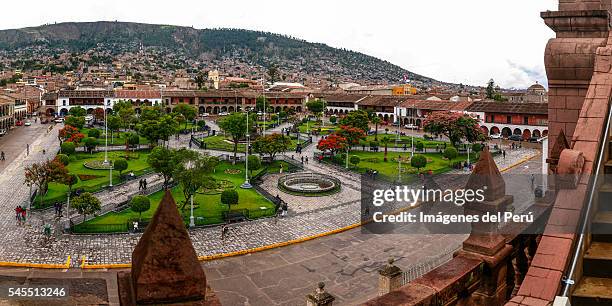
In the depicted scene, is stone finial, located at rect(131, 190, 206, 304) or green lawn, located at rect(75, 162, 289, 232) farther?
green lawn, located at rect(75, 162, 289, 232)

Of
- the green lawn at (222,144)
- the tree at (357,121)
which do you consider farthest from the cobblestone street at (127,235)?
the tree at (357,121)

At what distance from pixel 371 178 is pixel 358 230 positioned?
445 inches

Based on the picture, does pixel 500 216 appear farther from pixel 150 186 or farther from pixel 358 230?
pixel 150 186

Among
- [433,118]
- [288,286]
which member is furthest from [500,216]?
[433,118]

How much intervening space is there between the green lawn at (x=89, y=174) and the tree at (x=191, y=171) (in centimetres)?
621

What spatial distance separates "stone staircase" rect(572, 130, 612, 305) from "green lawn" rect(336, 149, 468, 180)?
2740 cm

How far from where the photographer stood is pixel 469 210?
585cm

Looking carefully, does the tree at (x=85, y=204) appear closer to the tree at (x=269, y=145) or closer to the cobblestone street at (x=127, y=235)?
the cobblestone street at (x=127, y=235)

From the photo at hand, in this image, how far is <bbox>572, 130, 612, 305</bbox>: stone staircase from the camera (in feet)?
15.0

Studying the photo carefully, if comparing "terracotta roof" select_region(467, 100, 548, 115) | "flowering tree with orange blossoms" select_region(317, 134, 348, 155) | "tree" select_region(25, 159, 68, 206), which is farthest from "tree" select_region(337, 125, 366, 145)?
"terracotta roof" select_region(467, 100, 548, 115)

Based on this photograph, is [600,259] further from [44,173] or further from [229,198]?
[44,173]

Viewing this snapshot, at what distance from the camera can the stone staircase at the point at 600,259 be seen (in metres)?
4.57

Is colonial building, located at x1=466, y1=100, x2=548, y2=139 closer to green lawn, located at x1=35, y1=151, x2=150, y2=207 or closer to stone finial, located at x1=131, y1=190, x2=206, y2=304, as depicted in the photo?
green lawn, located at x1=35, y1=151, x2=150, y2=207

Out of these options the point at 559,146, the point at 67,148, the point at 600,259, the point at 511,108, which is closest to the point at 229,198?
the point at 559,146
